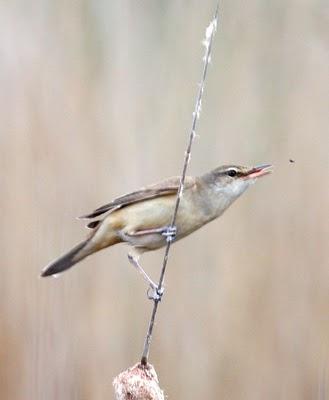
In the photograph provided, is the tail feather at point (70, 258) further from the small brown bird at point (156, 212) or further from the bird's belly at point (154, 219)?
the bird's belly at point (154, 219)

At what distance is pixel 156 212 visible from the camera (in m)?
2.42

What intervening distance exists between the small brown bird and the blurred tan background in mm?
395

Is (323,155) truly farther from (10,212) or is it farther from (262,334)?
(10,212)

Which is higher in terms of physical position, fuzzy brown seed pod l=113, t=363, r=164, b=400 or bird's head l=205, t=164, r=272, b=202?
bird's head l=205, t=164, r=272, b=202

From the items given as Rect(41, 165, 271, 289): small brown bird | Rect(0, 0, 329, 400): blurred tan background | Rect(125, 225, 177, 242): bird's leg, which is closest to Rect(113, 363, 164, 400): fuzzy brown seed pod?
Rect(125, 225, 177, 242): bird's leg

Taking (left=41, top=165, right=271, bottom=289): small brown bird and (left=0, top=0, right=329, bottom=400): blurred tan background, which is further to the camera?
(left=0, top=0, right=329, bottom=400): blurred tan background

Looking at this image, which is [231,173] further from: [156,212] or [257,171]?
[156,212]

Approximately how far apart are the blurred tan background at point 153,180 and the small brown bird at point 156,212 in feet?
1.30

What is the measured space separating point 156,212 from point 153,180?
48 cm

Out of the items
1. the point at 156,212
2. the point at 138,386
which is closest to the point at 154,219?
the point at 156,212

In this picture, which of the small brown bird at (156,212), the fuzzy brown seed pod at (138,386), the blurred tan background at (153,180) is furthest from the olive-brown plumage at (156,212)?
the fuzzy brown seed pod at (138,386)

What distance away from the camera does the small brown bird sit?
2.40 meters

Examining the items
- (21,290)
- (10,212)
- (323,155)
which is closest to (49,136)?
(10,212)

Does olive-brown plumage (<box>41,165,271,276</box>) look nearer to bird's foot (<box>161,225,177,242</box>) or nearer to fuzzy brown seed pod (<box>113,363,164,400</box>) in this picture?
bird's foot (<box>161,225,177,242</box>)
